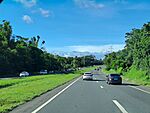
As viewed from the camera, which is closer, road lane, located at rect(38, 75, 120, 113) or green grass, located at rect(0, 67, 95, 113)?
road lane, located at rect(38, 75, 120, 113)

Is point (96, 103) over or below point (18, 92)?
below

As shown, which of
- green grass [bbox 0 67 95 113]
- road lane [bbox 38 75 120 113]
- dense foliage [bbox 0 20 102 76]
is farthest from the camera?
dense foliage [bbox 0 20 102 76]

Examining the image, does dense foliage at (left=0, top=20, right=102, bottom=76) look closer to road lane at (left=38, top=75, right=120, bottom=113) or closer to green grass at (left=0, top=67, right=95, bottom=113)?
green grass at (left=0, top=67, right=95, bottom=113)

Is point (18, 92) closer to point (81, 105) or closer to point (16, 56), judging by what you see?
point (81, 105)

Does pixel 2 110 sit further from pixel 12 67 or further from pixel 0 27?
pixel 0 27

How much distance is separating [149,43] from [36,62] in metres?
65.2

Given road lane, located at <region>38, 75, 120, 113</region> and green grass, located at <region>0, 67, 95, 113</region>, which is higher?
green grass, located at <region>0, 67, 95, 113</region>

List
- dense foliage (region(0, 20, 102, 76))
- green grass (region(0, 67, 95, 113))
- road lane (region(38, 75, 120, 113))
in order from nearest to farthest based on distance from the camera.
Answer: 1. road lane (region(38, 75, 120, 113))
2. green grass (region(0, 67, 95, 113))
3. dense foliage (region(0, 20, 102, 76))

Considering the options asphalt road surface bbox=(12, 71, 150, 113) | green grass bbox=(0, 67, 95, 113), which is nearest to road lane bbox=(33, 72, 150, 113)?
asphalt road surface bbox=(12, 71, 150, 113)

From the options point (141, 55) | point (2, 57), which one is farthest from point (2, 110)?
point (2, 57)

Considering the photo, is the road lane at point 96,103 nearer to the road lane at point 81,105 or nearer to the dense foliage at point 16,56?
the road lane at point 81,105

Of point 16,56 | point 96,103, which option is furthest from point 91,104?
point 16,56

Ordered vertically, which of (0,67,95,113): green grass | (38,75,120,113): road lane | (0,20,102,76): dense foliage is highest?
(0,20,102,76): dense foliage

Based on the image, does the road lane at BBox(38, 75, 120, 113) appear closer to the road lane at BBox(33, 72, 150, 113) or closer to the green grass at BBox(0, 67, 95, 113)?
the road lane at BBox(33, 72, 150, 113)
